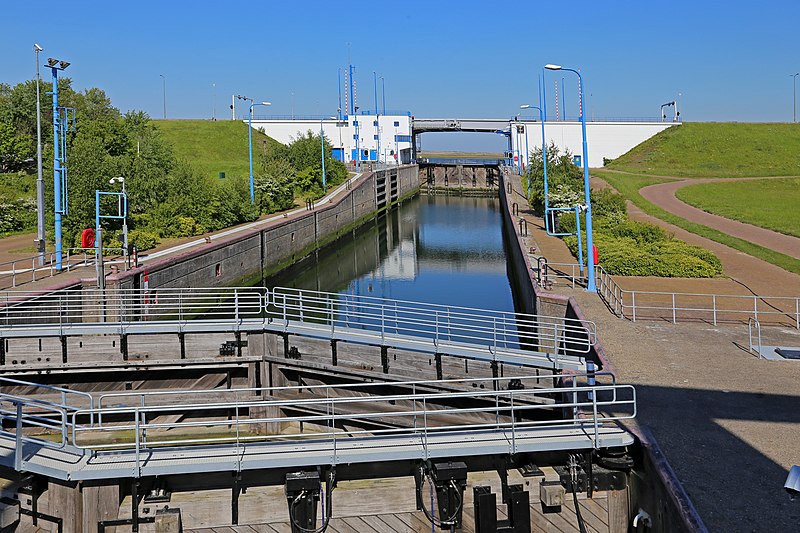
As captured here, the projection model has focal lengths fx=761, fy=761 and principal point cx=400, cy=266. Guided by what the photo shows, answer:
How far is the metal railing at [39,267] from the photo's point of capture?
23.2 meters

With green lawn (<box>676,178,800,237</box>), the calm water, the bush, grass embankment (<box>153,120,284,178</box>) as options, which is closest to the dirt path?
green lawn (<box>676,178,800,237</box>)

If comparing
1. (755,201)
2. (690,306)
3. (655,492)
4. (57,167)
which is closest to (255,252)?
(57,167)

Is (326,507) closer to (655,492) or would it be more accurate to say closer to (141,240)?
(655,492)

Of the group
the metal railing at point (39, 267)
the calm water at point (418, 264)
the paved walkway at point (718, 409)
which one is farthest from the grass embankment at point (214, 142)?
the paved walkway at point (718, 409)

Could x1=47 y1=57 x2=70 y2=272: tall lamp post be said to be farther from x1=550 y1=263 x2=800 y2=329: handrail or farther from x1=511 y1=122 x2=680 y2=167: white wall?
x1=511 y1=122 x2=680 y2=167: white wall

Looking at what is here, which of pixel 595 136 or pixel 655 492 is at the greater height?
pixel 595 136

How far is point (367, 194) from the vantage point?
212 feet

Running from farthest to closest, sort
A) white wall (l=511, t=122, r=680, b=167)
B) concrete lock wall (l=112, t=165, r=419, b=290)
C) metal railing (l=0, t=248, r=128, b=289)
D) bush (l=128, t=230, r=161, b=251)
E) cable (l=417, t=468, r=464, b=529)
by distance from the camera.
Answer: white wall (l=511, t=122, r=680, b=167), bush (l=128, t=230, r=161, b=251), concrete lock wall (l=112, t=165, r=419, b=290), metal railing (l=0, t=248, r=128, b=289), cable (l=417, t=468, r=464, b=529)

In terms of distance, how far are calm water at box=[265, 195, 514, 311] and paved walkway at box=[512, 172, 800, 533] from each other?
13.5 meters

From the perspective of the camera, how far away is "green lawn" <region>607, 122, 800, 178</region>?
80.2 m

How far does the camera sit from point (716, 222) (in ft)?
136

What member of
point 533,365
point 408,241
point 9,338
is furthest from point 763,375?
point 408,241

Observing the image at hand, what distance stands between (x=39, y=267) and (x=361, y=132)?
2766 inches

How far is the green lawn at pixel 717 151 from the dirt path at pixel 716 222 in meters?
15.6
